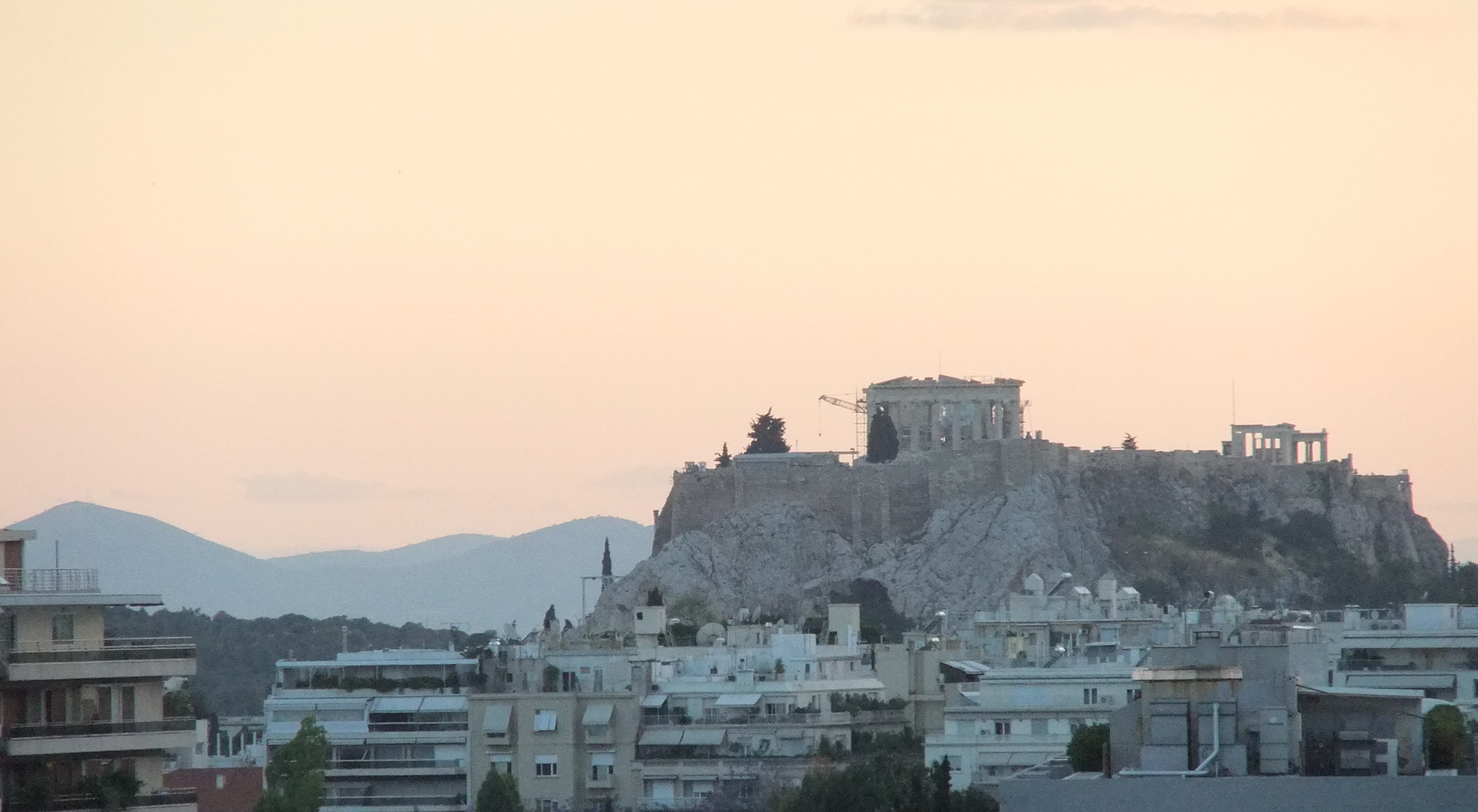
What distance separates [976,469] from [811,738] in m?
54.5

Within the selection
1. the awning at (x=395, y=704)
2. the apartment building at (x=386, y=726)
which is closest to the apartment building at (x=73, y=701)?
the apartment building at (x=386, y=726)

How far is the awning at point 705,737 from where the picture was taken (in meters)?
74.3

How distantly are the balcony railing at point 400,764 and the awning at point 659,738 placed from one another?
3849 mm

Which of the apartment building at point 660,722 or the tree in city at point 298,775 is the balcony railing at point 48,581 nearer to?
the tree in city at point 298,775

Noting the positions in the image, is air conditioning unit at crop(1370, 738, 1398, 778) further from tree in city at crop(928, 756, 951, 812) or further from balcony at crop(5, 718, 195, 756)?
balcony at crop(5, 718, 195, 756)

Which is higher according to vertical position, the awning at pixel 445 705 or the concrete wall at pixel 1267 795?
the awning at pixel 445 705

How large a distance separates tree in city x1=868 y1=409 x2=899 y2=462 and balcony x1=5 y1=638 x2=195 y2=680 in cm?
8904

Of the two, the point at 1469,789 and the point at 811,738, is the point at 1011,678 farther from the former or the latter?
the point at 1469,789

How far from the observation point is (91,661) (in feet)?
140

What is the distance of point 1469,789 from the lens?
110ft

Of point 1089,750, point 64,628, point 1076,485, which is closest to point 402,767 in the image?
point 64,628

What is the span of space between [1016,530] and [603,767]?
52.7 meters

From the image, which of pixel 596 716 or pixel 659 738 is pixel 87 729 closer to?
pixel 596 716

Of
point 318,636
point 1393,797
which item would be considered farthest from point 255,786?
point 318,636
